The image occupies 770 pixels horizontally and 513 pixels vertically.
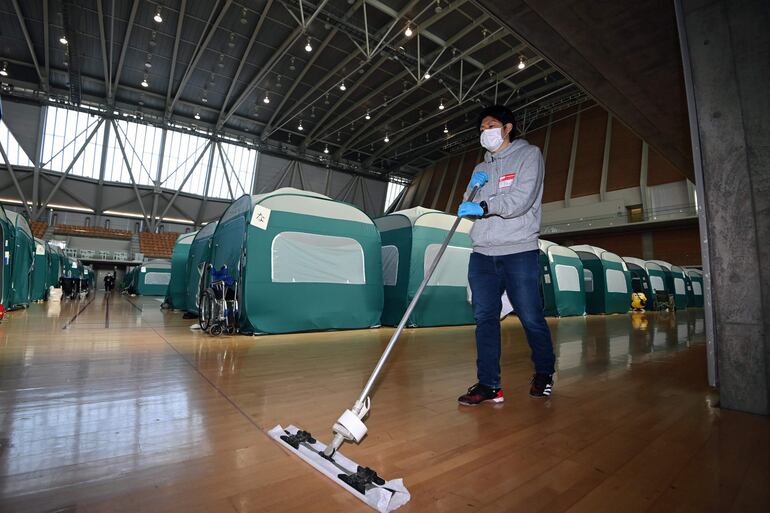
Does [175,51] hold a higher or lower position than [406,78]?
lower

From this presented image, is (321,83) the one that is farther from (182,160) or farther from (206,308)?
(206,308)

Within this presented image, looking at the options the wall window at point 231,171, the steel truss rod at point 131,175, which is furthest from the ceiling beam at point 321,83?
the steel truss rod at point 131,175

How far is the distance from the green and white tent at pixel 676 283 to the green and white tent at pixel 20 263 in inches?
577

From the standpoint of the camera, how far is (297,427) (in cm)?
125

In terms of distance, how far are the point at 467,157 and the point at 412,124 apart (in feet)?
19.1

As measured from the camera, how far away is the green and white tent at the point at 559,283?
7.29 meters

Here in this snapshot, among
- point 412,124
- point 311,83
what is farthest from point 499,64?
point 311,83

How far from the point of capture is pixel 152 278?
14.2 m

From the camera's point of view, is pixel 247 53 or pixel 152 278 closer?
pixel 247 53

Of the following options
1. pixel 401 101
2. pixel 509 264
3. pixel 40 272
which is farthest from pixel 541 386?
pixel 401 101

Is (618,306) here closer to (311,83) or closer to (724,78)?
(724,78)

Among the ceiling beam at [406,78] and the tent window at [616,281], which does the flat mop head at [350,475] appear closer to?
the tent window at [616,281]

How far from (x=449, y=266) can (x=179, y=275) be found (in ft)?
18.8

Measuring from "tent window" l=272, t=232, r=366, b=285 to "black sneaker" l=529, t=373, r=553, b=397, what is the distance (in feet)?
9.16
